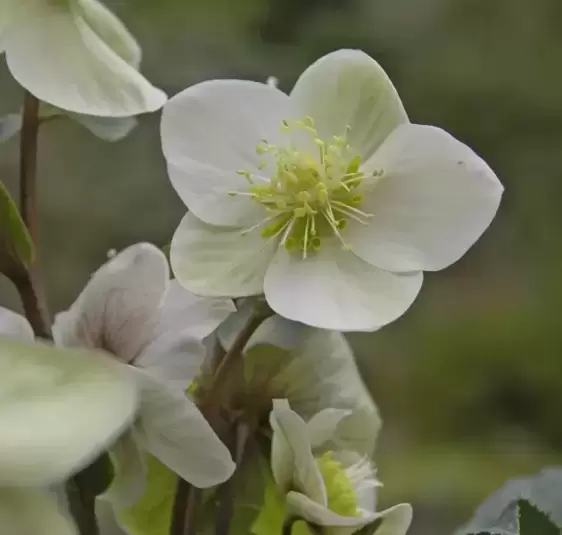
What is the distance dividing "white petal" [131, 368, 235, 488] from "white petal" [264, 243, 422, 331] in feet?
0.18

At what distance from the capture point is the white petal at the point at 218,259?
37 centimetres

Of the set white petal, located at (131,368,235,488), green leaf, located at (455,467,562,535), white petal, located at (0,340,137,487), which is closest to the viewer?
white petal, located at (0,340,137,487)

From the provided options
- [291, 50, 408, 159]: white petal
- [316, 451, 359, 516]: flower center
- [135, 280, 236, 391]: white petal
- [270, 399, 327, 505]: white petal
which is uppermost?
[291, 50, 408, 159]: white petal

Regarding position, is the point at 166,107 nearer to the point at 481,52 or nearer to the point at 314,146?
the point at 314,146

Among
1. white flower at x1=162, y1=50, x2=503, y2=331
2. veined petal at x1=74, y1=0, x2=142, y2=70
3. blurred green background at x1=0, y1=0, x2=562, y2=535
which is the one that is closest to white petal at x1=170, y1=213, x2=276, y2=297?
white flower at x1=162, y1=50, x2=503, y2=331

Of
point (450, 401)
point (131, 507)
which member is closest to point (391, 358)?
point (450, 401)

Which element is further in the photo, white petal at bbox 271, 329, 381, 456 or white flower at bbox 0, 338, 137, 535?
white petal at bbox 271, 329, 381, 456

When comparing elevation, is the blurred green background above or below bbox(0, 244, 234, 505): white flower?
below

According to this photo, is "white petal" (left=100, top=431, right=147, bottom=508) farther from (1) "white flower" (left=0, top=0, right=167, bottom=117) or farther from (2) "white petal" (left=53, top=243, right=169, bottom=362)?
Result: (1) "white flower" (left=0, top=0, right=167, bottom=117)

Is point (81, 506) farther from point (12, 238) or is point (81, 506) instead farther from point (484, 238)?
point (484, 238)

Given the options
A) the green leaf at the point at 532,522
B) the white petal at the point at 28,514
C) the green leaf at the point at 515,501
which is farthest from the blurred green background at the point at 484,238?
the white petal at the point at 28,514

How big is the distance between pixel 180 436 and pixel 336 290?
0.29 ft

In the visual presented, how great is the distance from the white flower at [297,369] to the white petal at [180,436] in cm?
6

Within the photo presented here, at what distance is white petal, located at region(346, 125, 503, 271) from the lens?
361 mm
